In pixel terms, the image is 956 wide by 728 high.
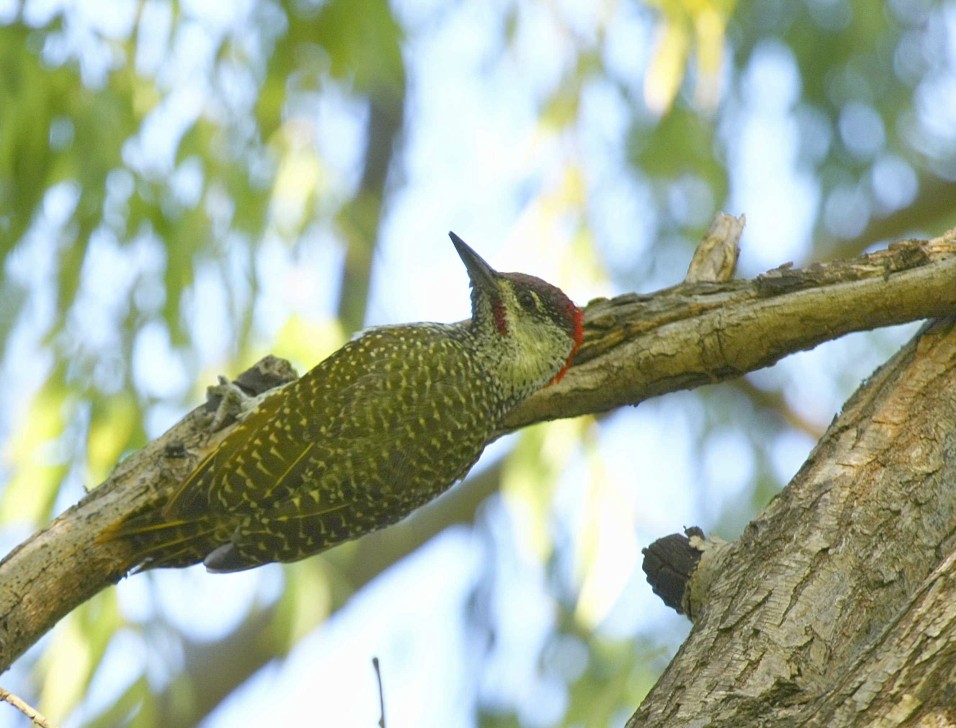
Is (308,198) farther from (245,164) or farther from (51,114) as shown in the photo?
(51,114)

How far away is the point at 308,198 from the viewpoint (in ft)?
18.6

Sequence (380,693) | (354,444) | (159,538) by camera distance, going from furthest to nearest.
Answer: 1. (354,444)
2. (159,538)
3. (380,693)

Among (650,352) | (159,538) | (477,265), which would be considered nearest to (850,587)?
(650,352)

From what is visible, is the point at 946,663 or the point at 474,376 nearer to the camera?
the point at 946,663

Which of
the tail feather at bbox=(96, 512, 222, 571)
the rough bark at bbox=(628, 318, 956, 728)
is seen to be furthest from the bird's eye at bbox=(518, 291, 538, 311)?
the tail feather at bbox=(96, 512, 222, 571)

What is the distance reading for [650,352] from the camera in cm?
355

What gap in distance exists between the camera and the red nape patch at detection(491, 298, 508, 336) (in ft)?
12.7

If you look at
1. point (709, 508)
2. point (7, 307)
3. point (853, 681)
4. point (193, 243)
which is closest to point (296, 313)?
point (193, 243)

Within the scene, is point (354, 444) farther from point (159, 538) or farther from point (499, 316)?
point (499, 316)

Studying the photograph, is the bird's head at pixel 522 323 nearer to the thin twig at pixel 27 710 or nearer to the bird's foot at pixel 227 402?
the bird's foot at pixel 227 402

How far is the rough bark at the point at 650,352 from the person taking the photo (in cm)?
307

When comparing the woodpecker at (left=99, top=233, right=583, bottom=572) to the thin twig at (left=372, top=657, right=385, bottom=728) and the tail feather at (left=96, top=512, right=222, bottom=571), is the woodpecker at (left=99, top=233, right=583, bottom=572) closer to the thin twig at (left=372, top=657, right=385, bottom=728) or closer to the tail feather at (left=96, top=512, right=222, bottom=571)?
the tail feather at (left=96, top=512, right=222, bottom=571)

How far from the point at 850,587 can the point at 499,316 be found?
1.55m

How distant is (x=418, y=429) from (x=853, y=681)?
64.2 inches
